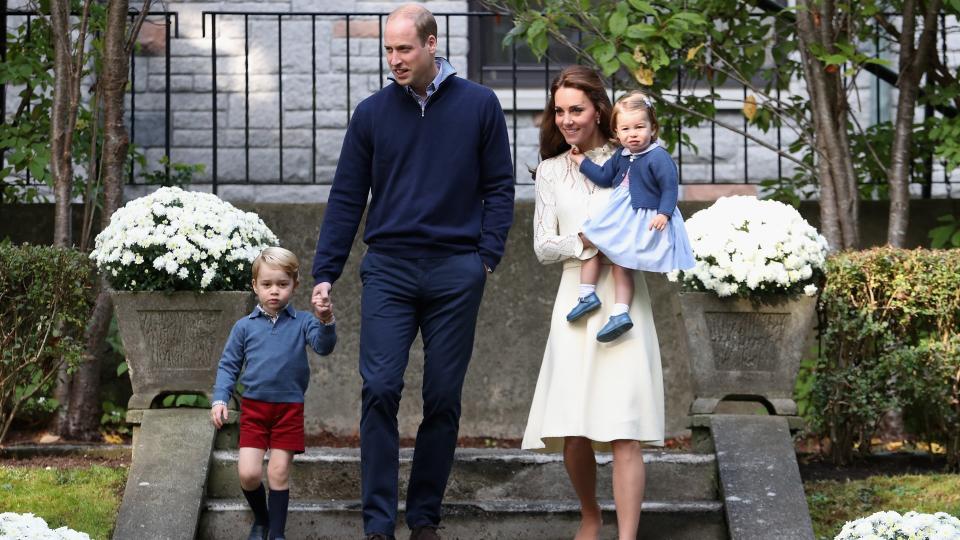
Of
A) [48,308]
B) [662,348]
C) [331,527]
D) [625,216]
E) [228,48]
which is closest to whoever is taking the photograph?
[625,216]

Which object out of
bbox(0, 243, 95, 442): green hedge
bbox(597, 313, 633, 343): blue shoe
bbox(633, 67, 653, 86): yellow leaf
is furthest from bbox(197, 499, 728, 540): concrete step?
bbox(633, 67, 653, 86): yellow leaf

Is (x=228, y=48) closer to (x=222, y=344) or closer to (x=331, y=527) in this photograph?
(x=222, y=344)

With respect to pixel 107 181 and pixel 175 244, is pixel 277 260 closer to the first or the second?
pixel 175 244

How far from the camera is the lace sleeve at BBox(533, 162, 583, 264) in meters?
4.92

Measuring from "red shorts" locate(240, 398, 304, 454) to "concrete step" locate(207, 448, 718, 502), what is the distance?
60 cm

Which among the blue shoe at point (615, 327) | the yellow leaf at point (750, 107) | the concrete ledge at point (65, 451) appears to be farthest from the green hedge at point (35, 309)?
the yellow leaf at point (750, 107)

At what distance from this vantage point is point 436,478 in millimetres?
4820

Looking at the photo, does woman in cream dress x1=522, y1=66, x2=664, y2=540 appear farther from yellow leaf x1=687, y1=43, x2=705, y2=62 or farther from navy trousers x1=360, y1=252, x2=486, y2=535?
yellow leaf x1=687, y1=43, x2=705, y2=62

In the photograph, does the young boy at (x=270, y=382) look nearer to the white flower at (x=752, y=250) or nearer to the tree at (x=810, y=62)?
the white flower at (x=752, y=250)

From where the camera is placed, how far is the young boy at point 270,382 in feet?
16.3

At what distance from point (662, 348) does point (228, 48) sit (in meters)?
3.80

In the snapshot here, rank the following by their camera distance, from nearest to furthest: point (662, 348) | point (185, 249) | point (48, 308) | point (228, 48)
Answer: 1. point (185, 249)
2. point (48, 308)
3. point (662, 348)
4. point (228, 48)

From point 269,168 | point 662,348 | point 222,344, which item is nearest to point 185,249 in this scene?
point 222,344

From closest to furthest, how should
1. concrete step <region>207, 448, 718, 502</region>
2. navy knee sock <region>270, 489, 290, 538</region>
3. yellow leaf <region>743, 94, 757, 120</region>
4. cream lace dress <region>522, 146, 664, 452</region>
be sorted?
1. cream lace dress <region>522, 146, 664, 452</region>
2. navy knee sock <region>270, 489, 290, 538</region>
3. concrete step <region>207, 448, 718, 502</region>
4. yellow leaf <region>743, 94, 757, 120</region>
